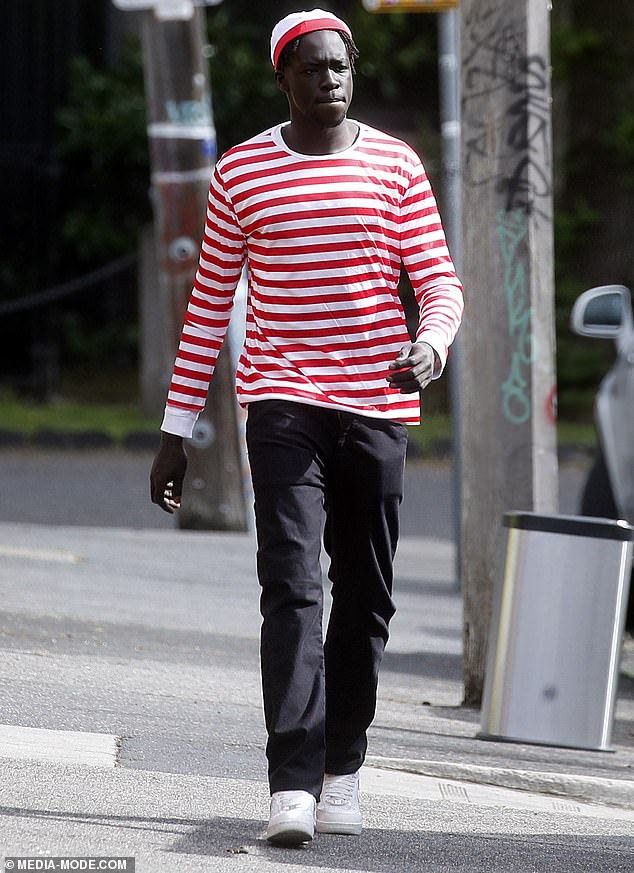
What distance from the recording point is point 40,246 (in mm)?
19672

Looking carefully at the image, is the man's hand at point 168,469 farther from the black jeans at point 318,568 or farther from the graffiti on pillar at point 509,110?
the graffiti on pillar at point 509,110

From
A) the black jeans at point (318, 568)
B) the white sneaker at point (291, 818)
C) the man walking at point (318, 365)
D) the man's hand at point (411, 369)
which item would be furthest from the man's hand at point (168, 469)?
the white sneaker at point (291, 818)

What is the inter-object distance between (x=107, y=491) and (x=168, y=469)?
29.3ft

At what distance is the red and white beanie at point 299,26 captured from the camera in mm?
3891

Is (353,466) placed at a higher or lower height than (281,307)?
lower

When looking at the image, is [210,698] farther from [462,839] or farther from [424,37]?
Result: [424,37]

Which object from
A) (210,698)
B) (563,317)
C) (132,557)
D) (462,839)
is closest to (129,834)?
(462,839)

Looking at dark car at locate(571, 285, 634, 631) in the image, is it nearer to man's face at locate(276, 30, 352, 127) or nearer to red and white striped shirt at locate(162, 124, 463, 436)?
red and white striped shirt at locate(162, 124, 463, 436)

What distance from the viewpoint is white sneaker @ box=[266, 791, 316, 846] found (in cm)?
373

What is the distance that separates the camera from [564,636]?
5.31 metres

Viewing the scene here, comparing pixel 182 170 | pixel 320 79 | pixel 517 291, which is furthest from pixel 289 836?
pixel 182 170

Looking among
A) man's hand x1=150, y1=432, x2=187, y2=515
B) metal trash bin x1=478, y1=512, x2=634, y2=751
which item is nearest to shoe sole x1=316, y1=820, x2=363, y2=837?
man's hand x1=150, y1=432, x2=187, y2=515

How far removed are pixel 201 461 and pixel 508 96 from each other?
4.88 metres

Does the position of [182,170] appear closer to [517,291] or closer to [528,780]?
[517,291]
